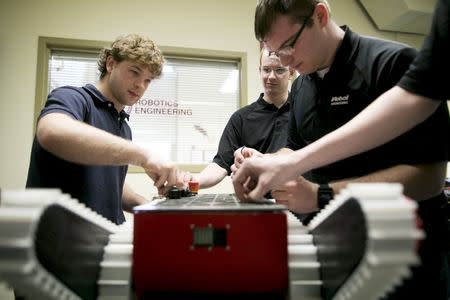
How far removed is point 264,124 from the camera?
5.91 ft

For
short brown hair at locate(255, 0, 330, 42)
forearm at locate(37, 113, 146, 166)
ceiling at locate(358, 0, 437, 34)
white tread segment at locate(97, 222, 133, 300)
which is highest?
ceiling at locate(358, 0, 437, 34)

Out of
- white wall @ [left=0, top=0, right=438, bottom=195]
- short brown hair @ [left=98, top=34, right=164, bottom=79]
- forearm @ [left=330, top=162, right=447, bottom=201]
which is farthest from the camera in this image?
white wall @ [left=0, top=0, right=438, bottom=195]

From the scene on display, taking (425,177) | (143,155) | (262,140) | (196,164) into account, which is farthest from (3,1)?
(425,177)

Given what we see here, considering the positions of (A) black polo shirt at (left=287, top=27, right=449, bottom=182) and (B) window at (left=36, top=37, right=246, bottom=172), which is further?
(B) window at (left=36, top=37, right=246, bottom=172)

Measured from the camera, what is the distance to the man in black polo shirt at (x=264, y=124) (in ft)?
5.74

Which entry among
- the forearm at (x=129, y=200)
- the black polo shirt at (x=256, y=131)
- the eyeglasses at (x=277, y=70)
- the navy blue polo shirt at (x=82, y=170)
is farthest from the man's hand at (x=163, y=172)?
the eyeglasses at (x=277, y=70)

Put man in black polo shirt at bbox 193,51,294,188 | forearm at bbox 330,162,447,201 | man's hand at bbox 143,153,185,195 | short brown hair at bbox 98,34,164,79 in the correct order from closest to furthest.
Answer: forearm at bbox 330,162,447,201 → man's hand at bbox 143,153,185,195 → short brown hair at bbox 98,34,164,79 → man in black polo shirt at bbox 193,51,294,188

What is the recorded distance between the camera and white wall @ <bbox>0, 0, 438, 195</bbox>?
→ 2.40 m

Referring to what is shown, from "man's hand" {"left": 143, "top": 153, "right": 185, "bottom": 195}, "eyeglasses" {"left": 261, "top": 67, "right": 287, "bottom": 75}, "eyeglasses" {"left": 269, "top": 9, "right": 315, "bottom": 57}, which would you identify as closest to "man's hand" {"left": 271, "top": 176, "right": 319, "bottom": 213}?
"man's hand" {"left": 143, "top": 153, "right": 185, "bottom": 195}

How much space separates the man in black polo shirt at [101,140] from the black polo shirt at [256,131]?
526mm

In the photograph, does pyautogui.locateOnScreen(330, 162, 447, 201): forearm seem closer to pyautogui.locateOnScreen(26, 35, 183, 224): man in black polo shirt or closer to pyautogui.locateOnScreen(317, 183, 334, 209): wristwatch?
pyautogui.locateOnScreen(317, 183, 334, 209): wristwatch

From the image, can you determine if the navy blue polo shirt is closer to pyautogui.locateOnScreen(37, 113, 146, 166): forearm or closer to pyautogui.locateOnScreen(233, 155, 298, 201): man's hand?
pyautogui.locateOnScreen(37, 113, 146, 166): forearm

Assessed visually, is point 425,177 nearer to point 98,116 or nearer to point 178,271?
point 178,271

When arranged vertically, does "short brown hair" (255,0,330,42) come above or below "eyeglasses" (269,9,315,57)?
above
